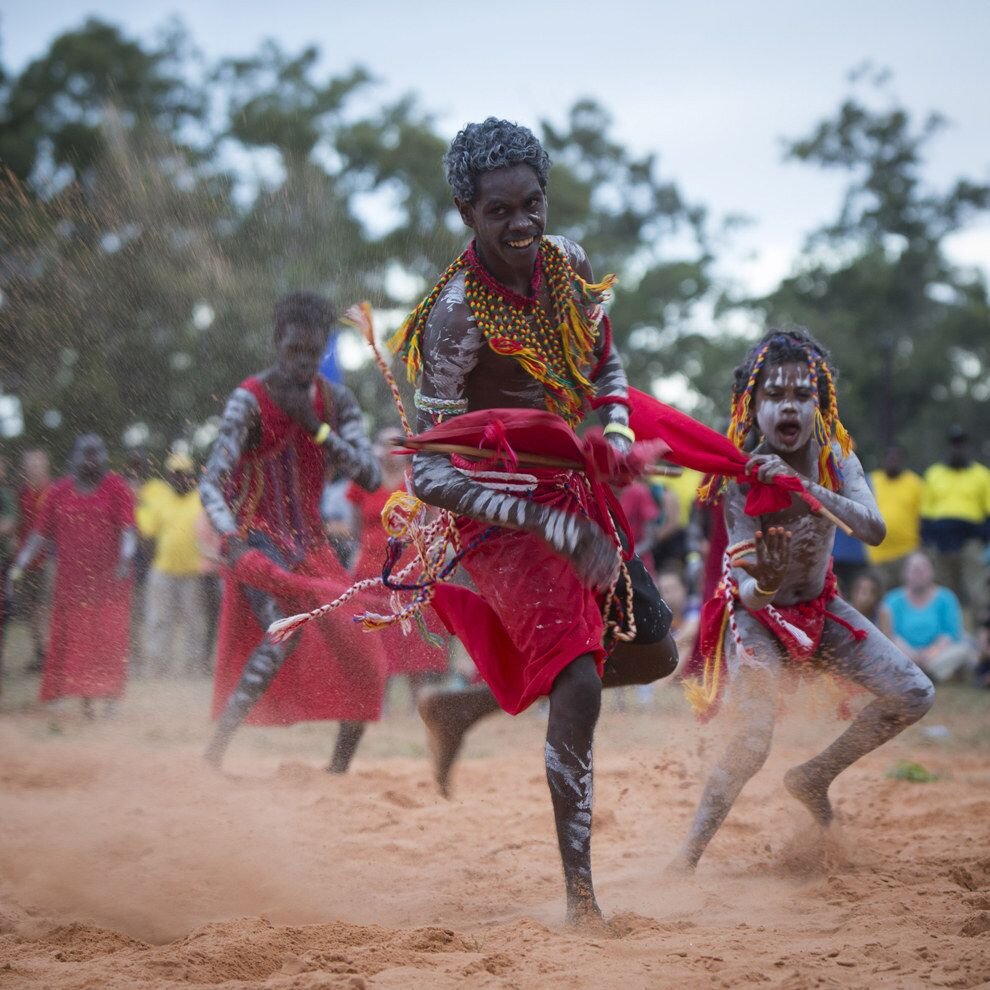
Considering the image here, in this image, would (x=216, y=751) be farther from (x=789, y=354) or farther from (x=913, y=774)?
(x=913, y=774)

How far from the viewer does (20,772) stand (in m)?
6.30

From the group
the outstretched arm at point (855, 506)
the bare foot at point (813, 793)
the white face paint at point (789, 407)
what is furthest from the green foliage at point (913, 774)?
the white face paint at point (789, 407)

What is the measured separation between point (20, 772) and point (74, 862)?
6.93 feet

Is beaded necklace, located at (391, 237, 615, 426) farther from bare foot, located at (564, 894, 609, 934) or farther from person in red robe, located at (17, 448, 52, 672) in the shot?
person in red robe, located at (17, 448, 52, 672)

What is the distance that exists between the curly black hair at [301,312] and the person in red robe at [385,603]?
614mm

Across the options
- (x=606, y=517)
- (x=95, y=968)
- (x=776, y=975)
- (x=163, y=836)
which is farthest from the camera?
(x=163, y=836)

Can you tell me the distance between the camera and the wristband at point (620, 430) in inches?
156

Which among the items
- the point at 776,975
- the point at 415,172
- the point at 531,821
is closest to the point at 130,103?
the point at 415,172

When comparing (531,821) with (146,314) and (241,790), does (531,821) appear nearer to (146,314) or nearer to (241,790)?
(241,790)

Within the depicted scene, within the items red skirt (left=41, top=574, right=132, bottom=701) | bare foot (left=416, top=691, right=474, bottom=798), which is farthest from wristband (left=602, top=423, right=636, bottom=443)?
red skirt (left=41, top=574, right=132, bottom=701)

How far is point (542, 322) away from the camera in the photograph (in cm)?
393

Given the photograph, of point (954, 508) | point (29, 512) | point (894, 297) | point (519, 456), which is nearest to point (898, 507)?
point (954, 508)

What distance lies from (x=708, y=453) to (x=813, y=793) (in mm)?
1277

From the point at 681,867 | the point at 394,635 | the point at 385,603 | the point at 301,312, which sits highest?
the point at 301,312
